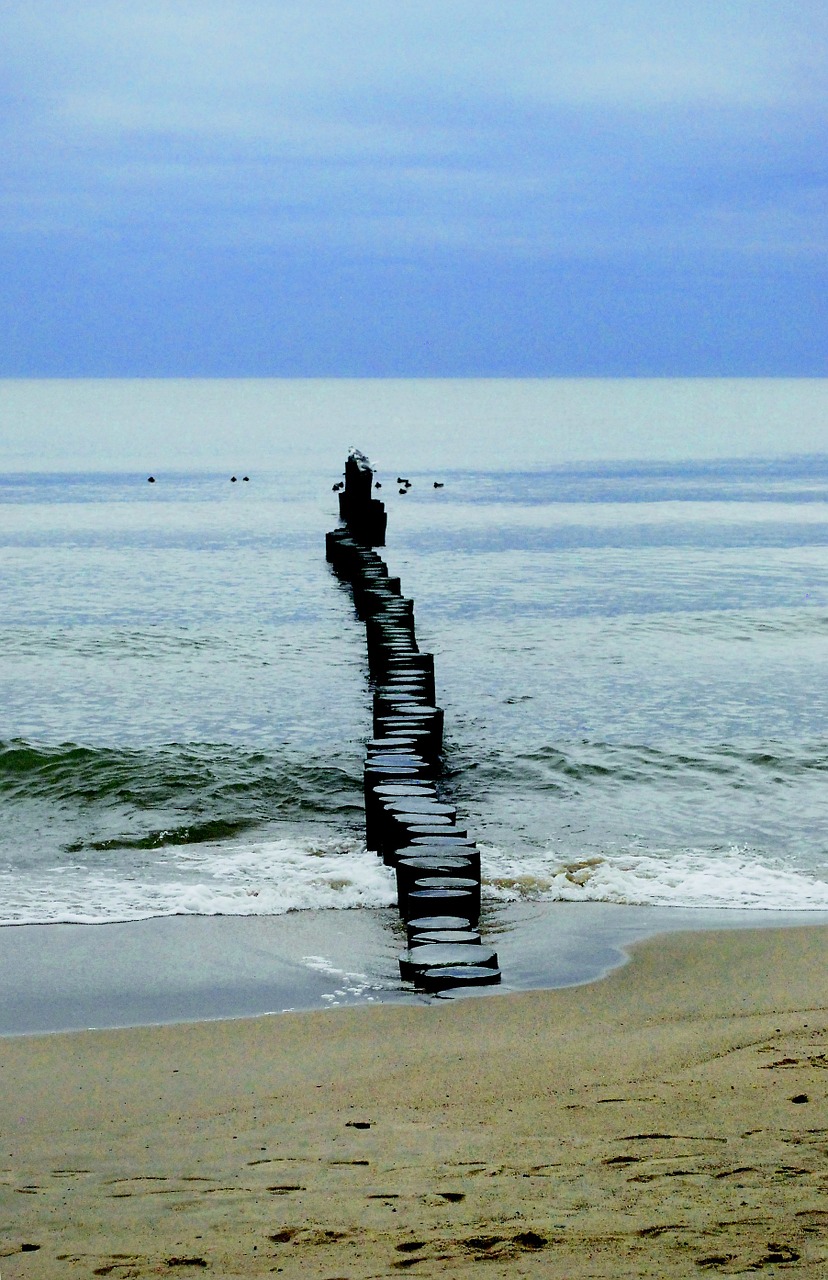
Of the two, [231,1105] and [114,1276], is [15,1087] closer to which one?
[231,1105]

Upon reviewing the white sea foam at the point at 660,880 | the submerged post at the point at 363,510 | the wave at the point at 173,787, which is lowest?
the white sea foam at the point at 660,880

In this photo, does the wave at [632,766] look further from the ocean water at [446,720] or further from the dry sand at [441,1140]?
the dry sand at [441,1140]

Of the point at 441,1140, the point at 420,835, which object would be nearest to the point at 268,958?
the point at 420,835

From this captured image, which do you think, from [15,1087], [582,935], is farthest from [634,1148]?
[582,935]

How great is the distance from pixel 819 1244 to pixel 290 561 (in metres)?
27.6

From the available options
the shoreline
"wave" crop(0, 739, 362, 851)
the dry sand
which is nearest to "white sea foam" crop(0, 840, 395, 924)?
the shoreline

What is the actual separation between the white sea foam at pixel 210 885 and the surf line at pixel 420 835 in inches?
11.1

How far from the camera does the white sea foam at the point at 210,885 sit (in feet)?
27.8

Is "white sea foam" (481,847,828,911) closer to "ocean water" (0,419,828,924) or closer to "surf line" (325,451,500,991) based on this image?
"ocean water" (0,419,828,924)

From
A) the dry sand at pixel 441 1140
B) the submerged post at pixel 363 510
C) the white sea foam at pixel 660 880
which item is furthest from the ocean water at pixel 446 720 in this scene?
the dry sand at pixel 441 1140

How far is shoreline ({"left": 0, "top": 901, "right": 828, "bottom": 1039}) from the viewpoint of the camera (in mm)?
6742

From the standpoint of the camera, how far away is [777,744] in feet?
44.2

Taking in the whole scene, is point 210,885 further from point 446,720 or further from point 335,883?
point 446,720

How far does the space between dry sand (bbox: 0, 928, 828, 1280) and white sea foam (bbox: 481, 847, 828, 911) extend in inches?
66.5
